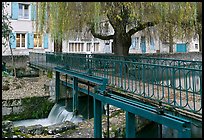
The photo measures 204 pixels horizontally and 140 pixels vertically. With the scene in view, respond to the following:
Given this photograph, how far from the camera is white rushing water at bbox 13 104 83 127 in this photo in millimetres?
9188

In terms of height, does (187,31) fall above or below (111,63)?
above

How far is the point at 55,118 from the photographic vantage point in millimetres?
9773

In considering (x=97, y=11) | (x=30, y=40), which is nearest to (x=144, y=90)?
(x=97, y=11)

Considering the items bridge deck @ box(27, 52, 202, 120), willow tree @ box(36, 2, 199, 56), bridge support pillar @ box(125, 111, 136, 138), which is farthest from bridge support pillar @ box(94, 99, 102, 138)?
willow tree @ box(36, 2, 199, 56)

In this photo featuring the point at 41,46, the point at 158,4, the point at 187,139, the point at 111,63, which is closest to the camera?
the point at 187,139

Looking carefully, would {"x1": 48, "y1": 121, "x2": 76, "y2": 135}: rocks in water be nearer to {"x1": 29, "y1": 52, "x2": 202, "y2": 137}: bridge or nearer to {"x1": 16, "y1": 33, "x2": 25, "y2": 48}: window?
{"x1": 29, "y1": 52, "x2": 202, "y2": 137}: bridge

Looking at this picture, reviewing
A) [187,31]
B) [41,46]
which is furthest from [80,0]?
[41,46]

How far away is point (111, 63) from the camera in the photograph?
7.43 metres

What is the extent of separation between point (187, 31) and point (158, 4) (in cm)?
384

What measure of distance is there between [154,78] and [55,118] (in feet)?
16.8

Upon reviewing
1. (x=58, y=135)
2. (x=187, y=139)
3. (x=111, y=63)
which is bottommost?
(x=58, y=135)

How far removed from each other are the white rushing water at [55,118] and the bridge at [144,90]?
22.2 inches

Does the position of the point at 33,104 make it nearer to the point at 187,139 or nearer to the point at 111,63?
the point at 111,63

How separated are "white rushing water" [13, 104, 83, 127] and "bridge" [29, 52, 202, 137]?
56 centimetres
